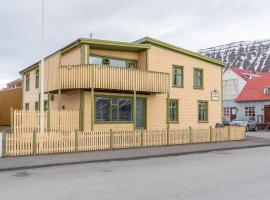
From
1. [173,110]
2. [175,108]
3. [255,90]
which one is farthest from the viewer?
[255,90]

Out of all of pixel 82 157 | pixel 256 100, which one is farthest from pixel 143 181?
pixel 256 100

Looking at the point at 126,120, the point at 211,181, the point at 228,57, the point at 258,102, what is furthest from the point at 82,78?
the point at 228,57

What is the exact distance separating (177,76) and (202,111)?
12.5 feet

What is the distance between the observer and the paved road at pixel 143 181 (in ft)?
28.4

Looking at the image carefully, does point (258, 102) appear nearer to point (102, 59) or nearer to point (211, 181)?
point (102, 59)

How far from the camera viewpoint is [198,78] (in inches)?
1195

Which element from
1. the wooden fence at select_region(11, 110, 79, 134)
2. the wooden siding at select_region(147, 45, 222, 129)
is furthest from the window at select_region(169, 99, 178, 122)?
the wooden fence at select_region(11, 110, 79, 134)

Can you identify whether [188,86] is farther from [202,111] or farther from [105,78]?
[105,78]

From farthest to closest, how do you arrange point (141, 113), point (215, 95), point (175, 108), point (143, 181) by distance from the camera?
point (215, 95), point (175, 108), point (141, 113), point (143, 181)

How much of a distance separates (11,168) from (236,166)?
7946 mm

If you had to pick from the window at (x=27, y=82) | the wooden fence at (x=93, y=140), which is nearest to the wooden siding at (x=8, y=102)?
the window at (x=27, y=82)

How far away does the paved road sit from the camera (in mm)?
8656

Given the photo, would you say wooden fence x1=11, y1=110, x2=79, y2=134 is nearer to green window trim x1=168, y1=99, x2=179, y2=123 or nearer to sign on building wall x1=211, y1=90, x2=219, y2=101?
green window trim x1=168, y1=99, x2=179, y2=123

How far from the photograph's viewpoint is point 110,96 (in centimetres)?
2430
